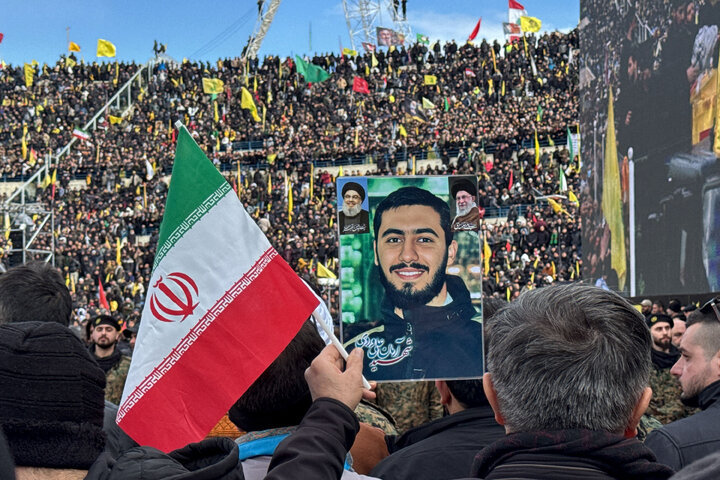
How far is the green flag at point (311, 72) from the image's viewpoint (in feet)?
115

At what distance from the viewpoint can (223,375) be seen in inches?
98.3

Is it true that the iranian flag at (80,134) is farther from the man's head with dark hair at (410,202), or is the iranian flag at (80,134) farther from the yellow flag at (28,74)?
the man's head with dark hair at (410,202)

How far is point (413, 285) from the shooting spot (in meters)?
2.85

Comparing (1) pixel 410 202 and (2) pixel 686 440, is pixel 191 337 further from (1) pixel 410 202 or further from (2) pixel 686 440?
(2) pixel 686 440

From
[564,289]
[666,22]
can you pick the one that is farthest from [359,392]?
[666,22]

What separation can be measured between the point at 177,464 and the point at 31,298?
91.1 inches

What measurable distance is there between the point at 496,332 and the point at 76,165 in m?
35.8

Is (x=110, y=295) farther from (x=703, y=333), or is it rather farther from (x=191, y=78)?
(x=703, y=333)

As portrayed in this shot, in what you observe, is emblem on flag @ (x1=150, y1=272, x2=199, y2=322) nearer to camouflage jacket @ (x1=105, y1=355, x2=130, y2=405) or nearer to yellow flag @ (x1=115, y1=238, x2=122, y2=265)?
camouflage jacket @ (x1=105, y1=355, x2=130, y2=405)

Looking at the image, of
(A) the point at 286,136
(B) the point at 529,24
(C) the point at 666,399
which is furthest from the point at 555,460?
(B) the point at 529,24

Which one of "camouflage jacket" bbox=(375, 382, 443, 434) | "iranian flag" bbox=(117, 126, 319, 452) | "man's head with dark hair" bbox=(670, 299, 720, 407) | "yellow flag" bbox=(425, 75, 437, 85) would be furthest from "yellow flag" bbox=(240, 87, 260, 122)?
"iranian flag" bbox=(117, 126, 319, 452)

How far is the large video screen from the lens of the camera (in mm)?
9883

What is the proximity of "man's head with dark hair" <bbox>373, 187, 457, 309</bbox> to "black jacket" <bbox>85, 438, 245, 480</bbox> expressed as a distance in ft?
4.12

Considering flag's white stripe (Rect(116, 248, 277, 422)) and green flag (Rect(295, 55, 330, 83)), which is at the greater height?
green flag (Rect(295, 55, 330, 83))
